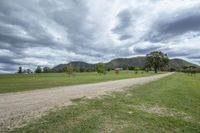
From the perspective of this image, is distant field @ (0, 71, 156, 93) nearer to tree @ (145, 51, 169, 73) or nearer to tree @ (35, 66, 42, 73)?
tree @ (145, 51, 169, 73)

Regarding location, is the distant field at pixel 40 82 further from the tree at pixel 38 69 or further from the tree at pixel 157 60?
the tree at pixel 38 69

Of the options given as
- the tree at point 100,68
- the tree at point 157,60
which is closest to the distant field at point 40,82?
the tree at point 100,68

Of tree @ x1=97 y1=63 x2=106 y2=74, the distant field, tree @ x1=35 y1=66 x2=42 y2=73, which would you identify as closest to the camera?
the distant field

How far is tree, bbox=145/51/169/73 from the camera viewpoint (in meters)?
96.4

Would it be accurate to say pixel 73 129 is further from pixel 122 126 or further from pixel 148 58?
pixel 148 58

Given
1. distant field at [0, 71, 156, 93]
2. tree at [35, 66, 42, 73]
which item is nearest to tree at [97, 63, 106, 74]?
distant field at [0, 71, 156, 93]

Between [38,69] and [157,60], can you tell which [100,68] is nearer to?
[157,60]

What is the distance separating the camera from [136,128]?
539 centimetres

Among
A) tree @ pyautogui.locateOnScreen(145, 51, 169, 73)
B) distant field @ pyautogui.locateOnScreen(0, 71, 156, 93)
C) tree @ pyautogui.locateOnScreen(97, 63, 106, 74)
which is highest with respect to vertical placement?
tree @ pyautogui.locateOnScreen(145, 51, 169, 73)

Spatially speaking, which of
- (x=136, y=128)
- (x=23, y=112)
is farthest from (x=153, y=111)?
(x=23, y=112)

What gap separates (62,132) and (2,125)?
2328 millimetres

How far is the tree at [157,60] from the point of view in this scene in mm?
96400

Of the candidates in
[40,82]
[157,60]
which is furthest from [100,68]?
[157,60]

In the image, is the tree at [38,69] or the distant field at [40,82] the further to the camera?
the tree at [38,69]
